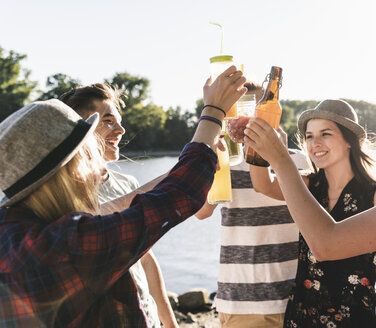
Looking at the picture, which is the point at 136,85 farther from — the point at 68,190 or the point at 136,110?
the point at 68,190

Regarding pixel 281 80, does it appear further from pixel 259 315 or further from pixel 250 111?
pixel 259 315

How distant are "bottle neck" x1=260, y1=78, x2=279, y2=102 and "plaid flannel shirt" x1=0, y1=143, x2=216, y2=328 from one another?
0.75 m

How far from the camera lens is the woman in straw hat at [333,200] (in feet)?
7.12

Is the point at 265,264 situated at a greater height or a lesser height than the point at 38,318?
lesser

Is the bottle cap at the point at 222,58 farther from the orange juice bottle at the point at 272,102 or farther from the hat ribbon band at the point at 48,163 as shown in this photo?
the hat ribbon band at the point at 48,163

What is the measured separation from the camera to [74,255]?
3.99 ft

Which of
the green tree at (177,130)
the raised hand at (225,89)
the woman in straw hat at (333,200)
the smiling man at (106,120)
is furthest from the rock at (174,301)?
the green tree at (177,130)

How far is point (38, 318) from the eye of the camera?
1.22 meters

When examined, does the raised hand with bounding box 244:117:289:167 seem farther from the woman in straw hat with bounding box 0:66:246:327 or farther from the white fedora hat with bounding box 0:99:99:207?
the white fedora hat with bounding box 0:99:99:207

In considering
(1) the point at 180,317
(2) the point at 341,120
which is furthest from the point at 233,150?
(1) the point at 180,317

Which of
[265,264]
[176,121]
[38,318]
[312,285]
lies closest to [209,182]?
[38,318]

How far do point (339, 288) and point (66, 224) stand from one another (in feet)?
5.10

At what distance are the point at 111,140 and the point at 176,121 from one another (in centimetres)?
6246

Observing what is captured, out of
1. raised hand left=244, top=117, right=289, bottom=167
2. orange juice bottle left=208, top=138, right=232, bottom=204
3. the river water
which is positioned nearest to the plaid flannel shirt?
raised hand left=244, top=117, right=289, bottom=167
